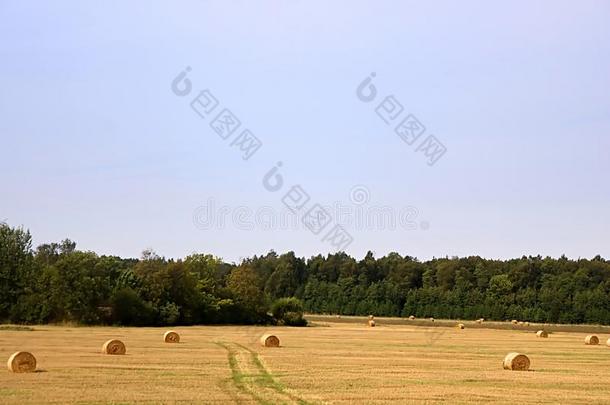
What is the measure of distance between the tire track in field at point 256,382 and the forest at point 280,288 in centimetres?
4464

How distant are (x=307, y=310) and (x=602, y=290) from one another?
50168 mm

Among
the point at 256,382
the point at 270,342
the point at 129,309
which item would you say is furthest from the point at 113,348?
the point at 129,309

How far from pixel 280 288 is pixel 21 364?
395 ft

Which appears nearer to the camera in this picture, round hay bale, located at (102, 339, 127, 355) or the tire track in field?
the tire track in field

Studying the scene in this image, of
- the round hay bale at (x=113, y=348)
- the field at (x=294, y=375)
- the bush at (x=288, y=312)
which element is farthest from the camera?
the bush at (x=288, y=312)

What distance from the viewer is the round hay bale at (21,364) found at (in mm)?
31156

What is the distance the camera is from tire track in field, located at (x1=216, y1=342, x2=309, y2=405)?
24.3m

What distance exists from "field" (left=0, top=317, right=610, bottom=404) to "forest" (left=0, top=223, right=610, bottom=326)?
3254cm

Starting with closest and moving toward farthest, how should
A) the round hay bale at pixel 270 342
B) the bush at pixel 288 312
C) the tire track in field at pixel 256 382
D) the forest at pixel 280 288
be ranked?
1. the tire track in field at pixel 256 382
2. the round hay bale at pixel 270 342
3. the forest at pixel 280 288
4. the bush at pixel 288 312

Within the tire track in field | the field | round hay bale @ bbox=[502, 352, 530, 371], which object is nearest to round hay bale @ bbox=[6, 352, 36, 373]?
the field

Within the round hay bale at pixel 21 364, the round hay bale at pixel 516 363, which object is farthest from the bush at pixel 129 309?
the round hay bale at pixel 516 363

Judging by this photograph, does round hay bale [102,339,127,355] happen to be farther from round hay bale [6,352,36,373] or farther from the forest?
the forest

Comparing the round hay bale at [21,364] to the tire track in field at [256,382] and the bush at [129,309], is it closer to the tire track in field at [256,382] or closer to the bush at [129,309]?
the tire track in field at [256,382]

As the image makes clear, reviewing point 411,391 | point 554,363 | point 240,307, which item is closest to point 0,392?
point 411,391
